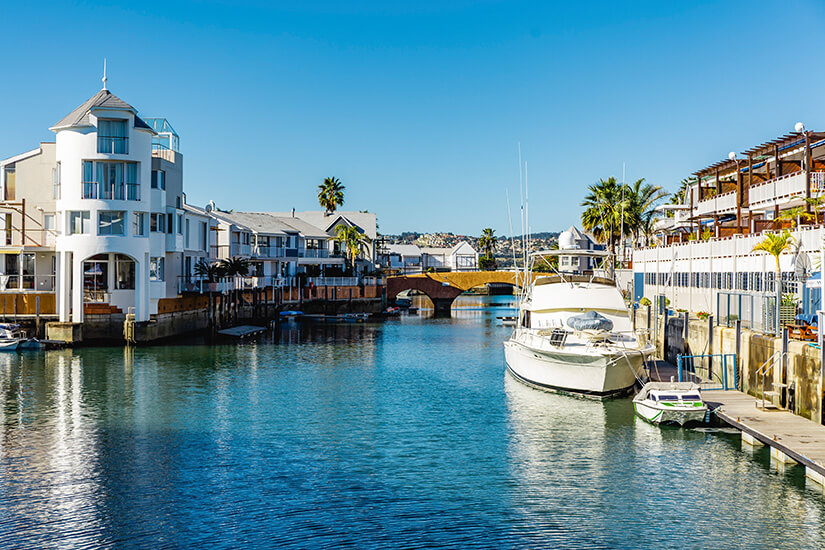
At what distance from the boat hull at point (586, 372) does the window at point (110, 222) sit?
36.4 metres

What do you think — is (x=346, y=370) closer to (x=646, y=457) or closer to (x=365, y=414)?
(x=365, y=414)

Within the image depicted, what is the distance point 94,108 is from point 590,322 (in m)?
42.2

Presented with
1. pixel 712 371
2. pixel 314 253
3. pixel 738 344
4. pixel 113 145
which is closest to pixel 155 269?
pixel 113 145

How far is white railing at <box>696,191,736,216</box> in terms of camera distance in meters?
61.8

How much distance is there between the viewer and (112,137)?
200 ft

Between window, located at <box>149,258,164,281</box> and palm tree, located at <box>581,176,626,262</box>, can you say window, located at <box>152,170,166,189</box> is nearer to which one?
window, located at <box>149,258,164,281</box>

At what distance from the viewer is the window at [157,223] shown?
6450 cm

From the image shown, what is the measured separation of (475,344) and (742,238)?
26.8m

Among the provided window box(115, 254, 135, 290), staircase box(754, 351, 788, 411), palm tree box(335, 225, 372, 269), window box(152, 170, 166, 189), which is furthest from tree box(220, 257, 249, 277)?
staircase box(754, 351, 788, 411)

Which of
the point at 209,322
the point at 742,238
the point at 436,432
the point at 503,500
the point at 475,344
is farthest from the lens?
the point at 209,322

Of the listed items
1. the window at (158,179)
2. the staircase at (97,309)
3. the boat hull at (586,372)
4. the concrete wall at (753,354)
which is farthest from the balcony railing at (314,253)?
the boat hull at (586,372)

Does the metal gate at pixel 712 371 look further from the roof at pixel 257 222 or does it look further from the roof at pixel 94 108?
the roof at pixel 257 222

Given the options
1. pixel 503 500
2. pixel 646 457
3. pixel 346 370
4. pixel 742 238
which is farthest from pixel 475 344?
pixel 503 500

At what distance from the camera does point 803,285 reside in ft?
122
